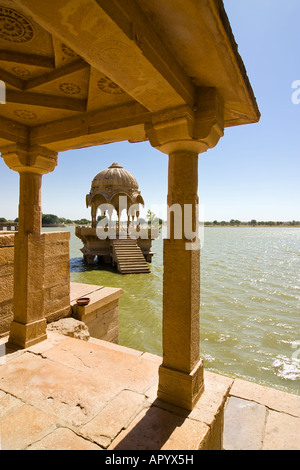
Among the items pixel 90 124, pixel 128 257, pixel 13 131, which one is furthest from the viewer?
pixel 128 257

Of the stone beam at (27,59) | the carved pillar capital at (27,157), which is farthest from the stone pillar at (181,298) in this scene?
the carved pillar capital at (27,157)

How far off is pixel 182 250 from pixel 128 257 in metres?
14.7

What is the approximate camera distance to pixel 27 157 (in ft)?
11.0

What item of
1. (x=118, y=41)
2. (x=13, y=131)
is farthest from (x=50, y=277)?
(x=118, y=41)

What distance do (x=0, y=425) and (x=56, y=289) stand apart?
246 centimetres

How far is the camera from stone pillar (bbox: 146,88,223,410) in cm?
213

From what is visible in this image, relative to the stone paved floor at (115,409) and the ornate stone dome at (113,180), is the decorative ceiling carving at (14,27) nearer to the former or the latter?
the stone paved floor at (115,409)

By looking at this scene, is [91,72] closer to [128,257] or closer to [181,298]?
[181,298]

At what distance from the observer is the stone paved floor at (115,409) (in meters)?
1.92

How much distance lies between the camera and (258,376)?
5.51m

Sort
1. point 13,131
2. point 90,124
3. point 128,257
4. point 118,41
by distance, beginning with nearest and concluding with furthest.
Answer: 1. point 118,41
2. point 90,124
3. point 13,131
4. point 128,257

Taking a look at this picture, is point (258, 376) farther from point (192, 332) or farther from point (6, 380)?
point (6, 380)

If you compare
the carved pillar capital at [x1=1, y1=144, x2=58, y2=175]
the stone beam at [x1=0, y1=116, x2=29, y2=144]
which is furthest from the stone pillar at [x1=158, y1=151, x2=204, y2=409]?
the stone beam at [x1=0, y1=116, x2=29, y2=144]
